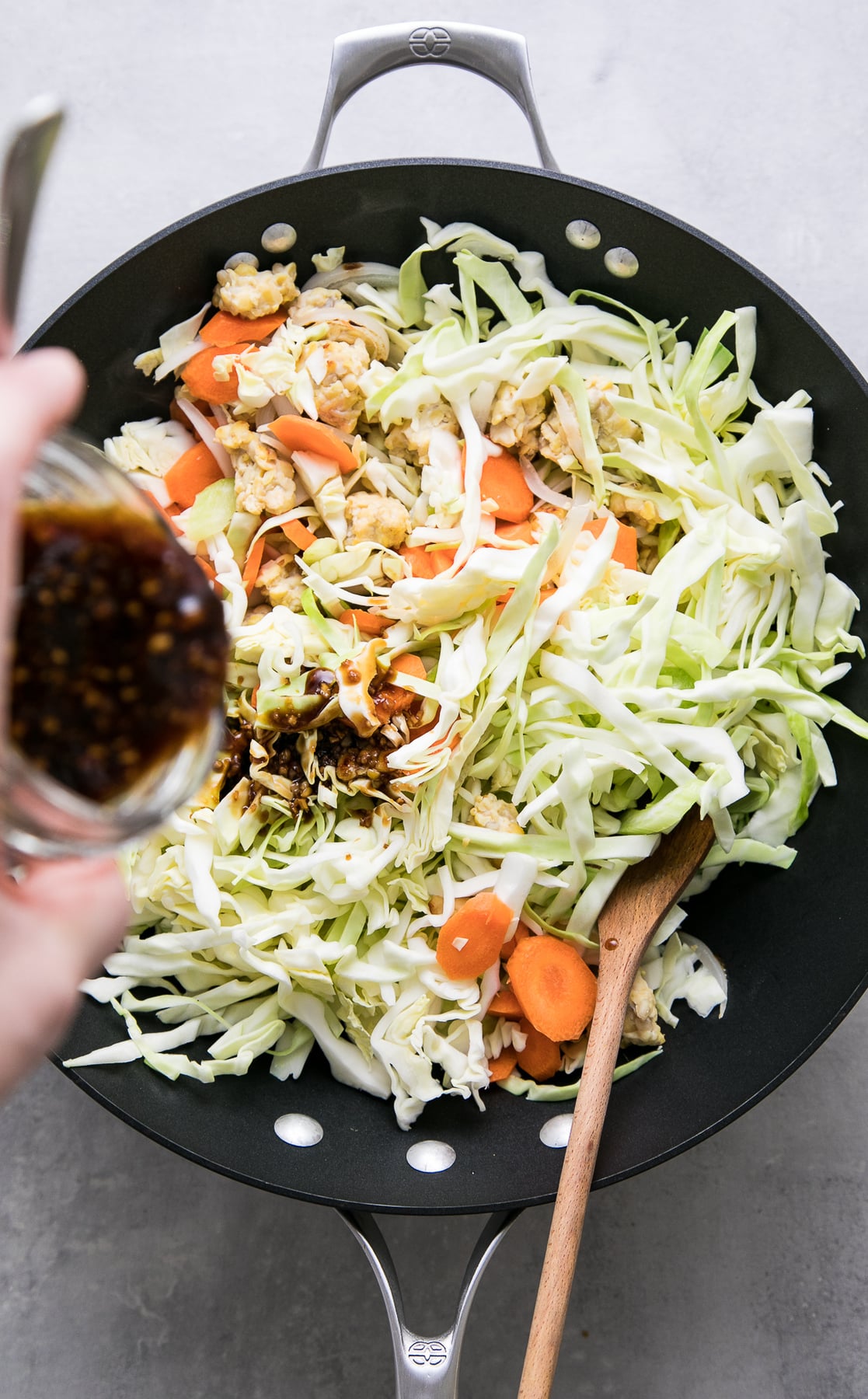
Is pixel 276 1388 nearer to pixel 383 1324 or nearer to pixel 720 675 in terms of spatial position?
pixel 383 1324

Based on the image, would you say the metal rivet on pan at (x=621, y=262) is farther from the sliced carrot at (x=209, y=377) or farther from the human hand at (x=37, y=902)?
the human hand at (x=37, y=902)

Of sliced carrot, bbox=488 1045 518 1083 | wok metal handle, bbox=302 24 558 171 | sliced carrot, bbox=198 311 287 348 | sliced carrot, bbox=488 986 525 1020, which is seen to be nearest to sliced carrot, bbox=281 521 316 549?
sliced carrot, bbox=198 311 287 348

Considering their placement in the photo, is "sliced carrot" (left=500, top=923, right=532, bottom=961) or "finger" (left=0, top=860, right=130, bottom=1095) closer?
"finger" (left=0, top=860, right=130, bottom=1095)

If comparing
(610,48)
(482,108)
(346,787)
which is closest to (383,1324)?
(346,787)

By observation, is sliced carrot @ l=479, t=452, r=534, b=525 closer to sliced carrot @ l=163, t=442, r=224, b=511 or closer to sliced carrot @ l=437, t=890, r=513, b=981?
sliced carrot @ l=163, t=442, r=224, b=511

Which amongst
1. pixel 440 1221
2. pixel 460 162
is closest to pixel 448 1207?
pixel 440 1221

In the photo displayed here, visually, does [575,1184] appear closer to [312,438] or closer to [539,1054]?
[539,1054]

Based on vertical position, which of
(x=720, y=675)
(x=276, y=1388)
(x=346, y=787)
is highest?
(x=720, y=675)
